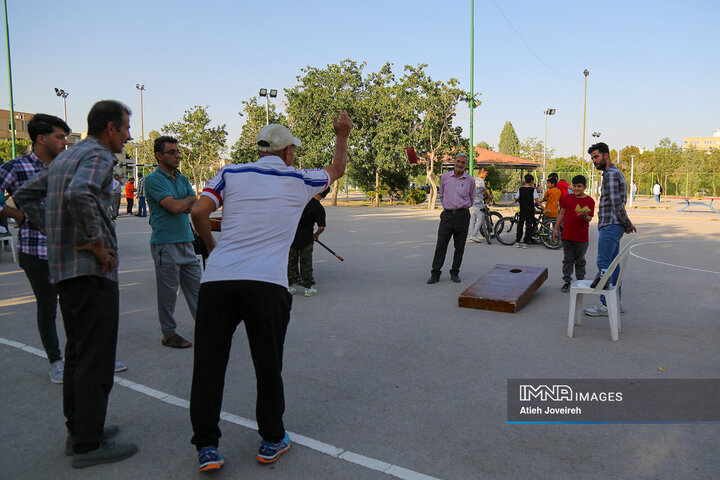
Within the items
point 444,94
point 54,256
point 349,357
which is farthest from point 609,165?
point 444,94

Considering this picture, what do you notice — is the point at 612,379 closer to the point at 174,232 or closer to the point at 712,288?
the point at 174,232

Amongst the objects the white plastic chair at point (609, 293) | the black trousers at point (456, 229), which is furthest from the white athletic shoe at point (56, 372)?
the black trousers at point (456, 229)

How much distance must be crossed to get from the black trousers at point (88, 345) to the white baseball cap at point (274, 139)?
1.21 metres

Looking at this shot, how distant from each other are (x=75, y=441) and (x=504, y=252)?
10.7m

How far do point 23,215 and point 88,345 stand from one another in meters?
1.69

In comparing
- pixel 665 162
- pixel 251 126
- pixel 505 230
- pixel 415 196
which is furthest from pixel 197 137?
pixel 665 162

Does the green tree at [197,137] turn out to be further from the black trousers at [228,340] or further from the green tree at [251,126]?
the black trousers at [228,340]

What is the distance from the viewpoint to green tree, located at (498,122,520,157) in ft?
352

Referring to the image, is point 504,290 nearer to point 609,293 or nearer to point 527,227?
point 609,293

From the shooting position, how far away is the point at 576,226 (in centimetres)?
764

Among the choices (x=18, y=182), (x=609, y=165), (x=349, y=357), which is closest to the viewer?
(x=18, y=182)

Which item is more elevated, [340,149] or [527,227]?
[340,149]

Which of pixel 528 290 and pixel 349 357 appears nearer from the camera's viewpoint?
pixel 349 357

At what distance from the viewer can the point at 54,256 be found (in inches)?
117
